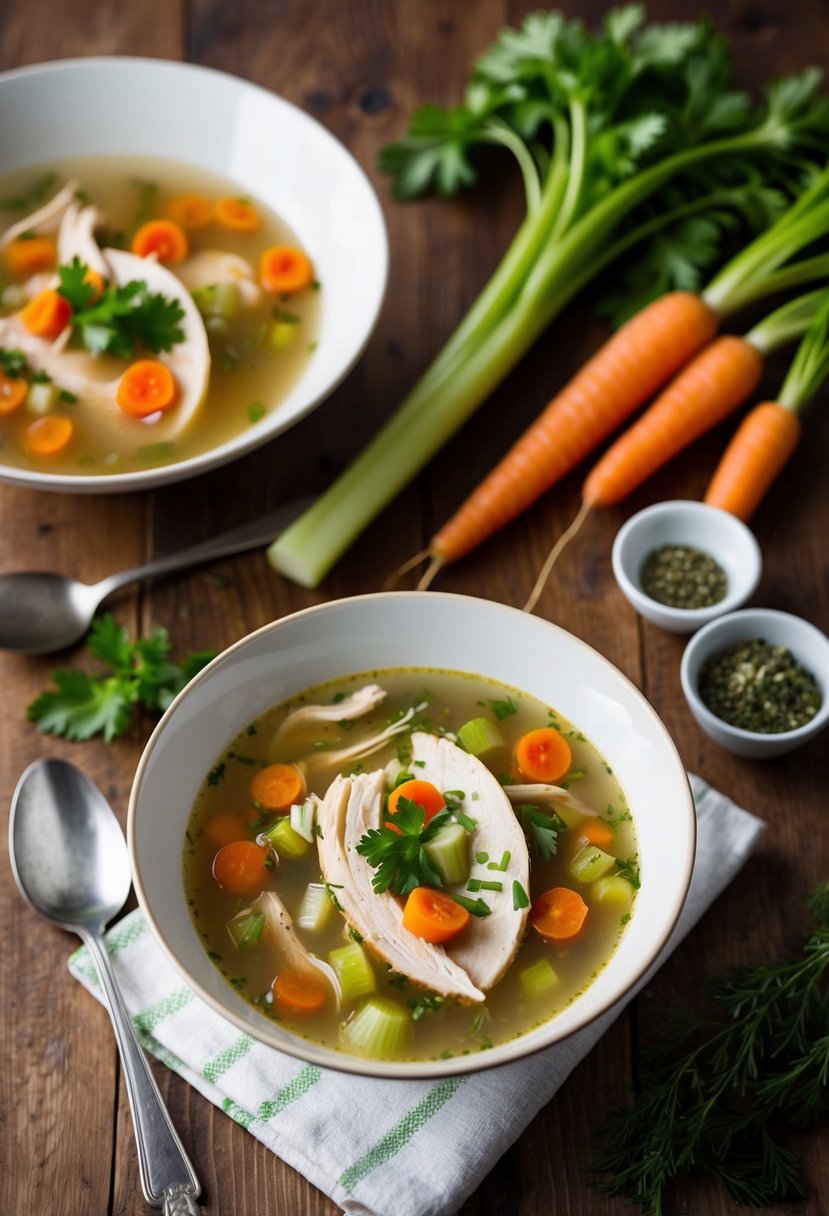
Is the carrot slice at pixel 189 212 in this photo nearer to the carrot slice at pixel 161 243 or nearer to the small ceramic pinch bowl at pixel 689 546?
the carrot slice at pixel 161 243

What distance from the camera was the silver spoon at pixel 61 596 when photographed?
3086 millimetres

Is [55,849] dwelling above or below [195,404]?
below

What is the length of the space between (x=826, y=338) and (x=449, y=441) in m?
1.13

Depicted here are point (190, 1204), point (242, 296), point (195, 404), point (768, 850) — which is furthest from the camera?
point (242, 296)

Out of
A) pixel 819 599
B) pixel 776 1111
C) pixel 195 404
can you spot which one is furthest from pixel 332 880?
pixel 819 599

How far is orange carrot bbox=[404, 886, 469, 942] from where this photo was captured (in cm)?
232

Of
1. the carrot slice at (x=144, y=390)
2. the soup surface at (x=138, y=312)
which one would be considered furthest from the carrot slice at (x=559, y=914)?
the carrot slice at (x=144, y=390)

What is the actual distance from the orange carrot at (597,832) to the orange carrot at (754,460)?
1.21 meters

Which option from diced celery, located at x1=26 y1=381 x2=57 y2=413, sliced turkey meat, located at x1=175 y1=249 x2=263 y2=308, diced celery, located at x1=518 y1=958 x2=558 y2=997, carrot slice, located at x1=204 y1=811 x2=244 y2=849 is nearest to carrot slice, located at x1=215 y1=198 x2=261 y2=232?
sliced turkey meat, located at x1=175 y1=249 x2=263 y2=308

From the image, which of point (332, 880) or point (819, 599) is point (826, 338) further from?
point (332, 880)

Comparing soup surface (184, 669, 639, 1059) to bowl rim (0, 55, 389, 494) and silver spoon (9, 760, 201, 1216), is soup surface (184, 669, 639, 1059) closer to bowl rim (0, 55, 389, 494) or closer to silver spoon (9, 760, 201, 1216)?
silver spoon (9, 760, 201, 1216)

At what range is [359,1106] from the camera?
7.93 ft

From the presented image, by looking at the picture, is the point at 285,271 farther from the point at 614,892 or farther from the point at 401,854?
the point at 614,892

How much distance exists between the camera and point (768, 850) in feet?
9.50
